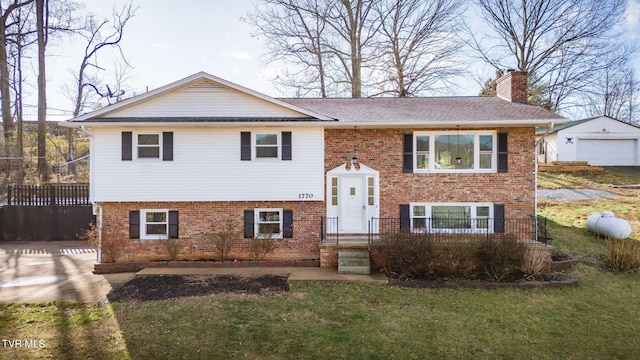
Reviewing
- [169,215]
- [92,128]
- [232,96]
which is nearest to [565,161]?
[232,96]

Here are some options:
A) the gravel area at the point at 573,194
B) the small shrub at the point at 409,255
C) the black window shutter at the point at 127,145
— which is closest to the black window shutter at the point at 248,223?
the black window shutter at the point at 127,145

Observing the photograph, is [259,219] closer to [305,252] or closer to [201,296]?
[305,252]

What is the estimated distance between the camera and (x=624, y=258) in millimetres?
10812

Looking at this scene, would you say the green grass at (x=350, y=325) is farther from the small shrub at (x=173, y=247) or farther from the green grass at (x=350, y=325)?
the small shrub at (x=173, y=247)

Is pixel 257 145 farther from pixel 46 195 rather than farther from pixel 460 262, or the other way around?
pixel 46 195

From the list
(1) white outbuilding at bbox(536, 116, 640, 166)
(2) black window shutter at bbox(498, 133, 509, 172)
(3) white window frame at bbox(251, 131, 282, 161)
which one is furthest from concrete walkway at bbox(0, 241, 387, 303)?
(1) white outbuilding at bbox(536, 116, 640, 166)

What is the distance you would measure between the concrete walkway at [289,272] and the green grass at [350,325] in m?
0.45

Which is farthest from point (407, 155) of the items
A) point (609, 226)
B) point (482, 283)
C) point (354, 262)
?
point (609, 226)

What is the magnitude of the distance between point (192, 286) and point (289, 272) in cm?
281

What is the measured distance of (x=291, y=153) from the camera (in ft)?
38.9

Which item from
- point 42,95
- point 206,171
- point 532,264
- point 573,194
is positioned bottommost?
point 532,264

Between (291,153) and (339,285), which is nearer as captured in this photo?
(339,285)

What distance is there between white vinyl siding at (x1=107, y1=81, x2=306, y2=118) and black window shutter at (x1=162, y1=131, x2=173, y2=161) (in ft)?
2.10

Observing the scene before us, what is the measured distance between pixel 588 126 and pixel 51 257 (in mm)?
32387
